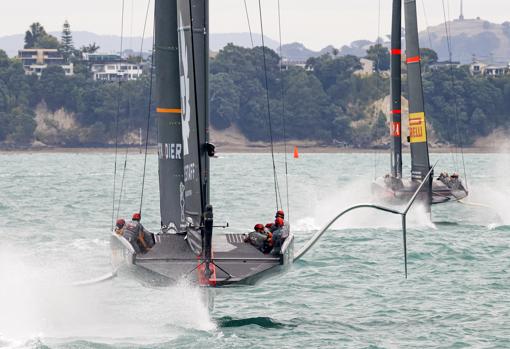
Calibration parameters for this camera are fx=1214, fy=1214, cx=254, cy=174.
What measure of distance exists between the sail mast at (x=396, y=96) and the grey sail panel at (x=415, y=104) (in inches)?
13.5

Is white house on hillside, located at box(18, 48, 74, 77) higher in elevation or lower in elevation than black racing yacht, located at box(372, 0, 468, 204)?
higher

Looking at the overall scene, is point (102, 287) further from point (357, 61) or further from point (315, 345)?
point (357, 61)

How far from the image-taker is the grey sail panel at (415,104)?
119 feet

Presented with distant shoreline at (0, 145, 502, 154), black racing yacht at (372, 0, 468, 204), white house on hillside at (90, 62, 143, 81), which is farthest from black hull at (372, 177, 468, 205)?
white house on hillside at (90, 62, 143, 81)

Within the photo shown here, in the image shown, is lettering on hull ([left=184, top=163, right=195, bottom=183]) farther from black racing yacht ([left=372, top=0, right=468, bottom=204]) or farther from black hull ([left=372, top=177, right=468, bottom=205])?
black hull ([left=372, top=177, right=468, bottom=205])

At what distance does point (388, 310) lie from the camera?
1959 cm

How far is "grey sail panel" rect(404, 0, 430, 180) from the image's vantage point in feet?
119

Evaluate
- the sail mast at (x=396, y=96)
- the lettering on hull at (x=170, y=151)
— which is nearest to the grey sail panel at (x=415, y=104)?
the sail mast at (x=396, y=96)

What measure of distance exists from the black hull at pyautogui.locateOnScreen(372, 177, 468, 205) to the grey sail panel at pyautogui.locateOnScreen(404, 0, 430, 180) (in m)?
0.62

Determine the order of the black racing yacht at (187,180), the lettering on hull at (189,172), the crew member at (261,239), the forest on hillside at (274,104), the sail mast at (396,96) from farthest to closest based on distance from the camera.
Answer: the forest on hillside at (274,104) < the sail mast at (396,96) < the crew member at (261,239) < the lettering on hull at (189,172) < the black racing yacht at (187,180)

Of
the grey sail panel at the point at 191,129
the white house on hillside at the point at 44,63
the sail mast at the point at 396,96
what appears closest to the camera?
the grey sail panel at the point at 191,129

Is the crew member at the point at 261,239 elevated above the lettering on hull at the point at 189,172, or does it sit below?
below

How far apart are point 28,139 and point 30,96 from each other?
14.8 meters

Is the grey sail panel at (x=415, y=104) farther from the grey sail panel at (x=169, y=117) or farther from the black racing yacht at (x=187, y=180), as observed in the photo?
the grey sail panel at (x=169, y=117)
